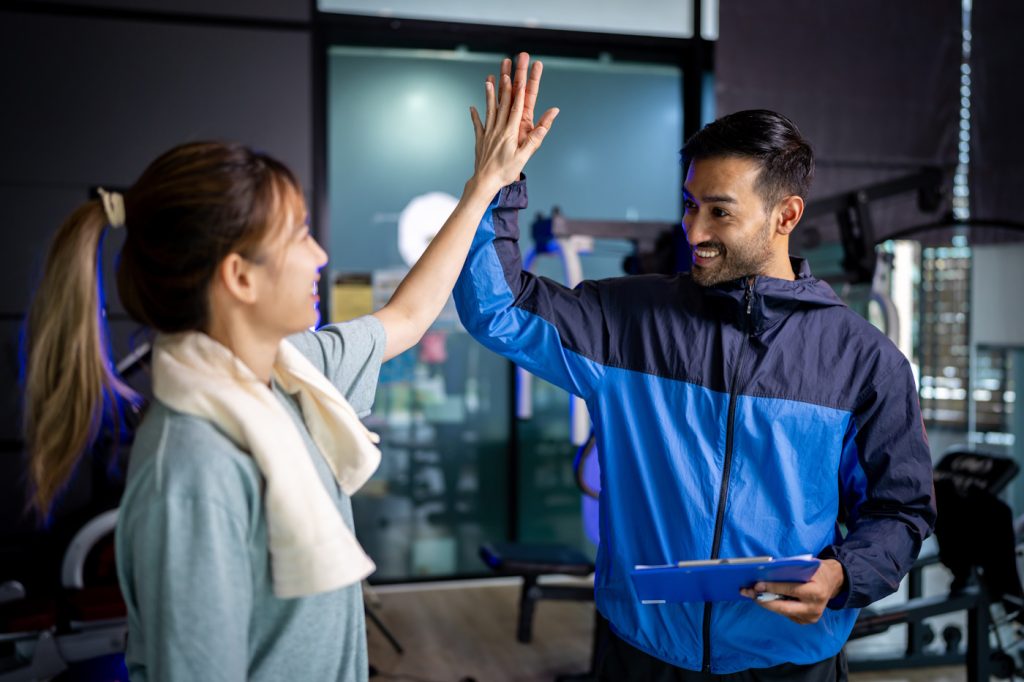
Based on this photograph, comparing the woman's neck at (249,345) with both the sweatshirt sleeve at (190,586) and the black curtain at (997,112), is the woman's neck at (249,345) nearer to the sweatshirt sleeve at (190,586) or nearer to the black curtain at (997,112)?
the sweatshirt sleeve at (190,586)

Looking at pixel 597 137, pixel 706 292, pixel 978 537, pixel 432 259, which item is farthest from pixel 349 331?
pixel 597 137

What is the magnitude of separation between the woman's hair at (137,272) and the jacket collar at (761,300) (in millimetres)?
803

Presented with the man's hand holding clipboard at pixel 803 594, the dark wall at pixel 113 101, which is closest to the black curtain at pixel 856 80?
the dark wall at pixel 113 101

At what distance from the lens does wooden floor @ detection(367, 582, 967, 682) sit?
3.10 meters

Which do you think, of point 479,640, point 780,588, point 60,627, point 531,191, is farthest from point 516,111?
point 531,191

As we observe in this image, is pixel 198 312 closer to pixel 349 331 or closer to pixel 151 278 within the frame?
pixel 151 278

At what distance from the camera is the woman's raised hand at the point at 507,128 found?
131cm

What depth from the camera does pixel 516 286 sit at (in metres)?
1.46

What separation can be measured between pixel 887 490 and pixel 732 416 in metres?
0.26

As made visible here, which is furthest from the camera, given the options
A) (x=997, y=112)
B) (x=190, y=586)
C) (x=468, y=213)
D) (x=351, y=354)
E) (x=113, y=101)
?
(x=997, y=112)

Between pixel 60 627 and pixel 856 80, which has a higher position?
pixel 856 80

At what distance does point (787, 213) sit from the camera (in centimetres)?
157

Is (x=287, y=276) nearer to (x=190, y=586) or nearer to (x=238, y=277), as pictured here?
(x=238, y=277)

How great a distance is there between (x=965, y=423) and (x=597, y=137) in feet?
7.36
